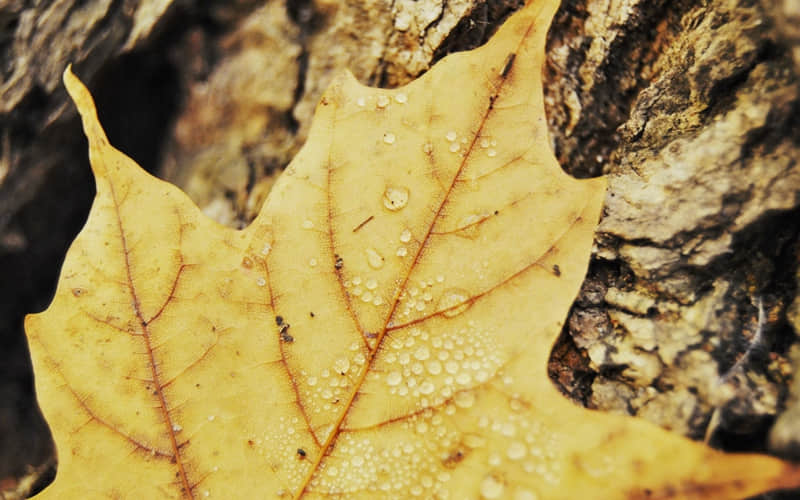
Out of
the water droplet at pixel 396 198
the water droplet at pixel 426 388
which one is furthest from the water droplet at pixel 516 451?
the water droplet at pixel 396 198

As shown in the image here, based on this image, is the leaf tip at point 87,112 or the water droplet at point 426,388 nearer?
the water droplet at point 426,388

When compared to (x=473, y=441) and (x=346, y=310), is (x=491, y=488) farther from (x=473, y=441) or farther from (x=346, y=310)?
(x=346, y=310)

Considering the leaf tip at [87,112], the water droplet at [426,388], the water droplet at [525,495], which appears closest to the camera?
the water droplet at [525,495]

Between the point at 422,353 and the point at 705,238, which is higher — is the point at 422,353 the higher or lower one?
the lower one

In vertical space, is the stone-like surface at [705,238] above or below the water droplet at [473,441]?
above

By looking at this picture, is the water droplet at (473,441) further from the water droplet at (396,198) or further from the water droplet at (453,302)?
the water droplet at (396,198)

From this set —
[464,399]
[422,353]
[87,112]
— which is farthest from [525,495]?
[87,112]

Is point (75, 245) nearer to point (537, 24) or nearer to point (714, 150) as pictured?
point (537, 24)

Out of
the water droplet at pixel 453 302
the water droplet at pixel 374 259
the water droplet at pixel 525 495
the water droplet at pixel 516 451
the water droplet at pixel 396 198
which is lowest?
the water droplet at pixel 525 495

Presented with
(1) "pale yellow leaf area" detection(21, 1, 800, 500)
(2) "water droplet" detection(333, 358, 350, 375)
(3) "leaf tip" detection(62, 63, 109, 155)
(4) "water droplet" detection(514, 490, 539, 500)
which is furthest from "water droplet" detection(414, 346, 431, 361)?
(3) "leaf tip" detection(62, 63, 109, 155)
